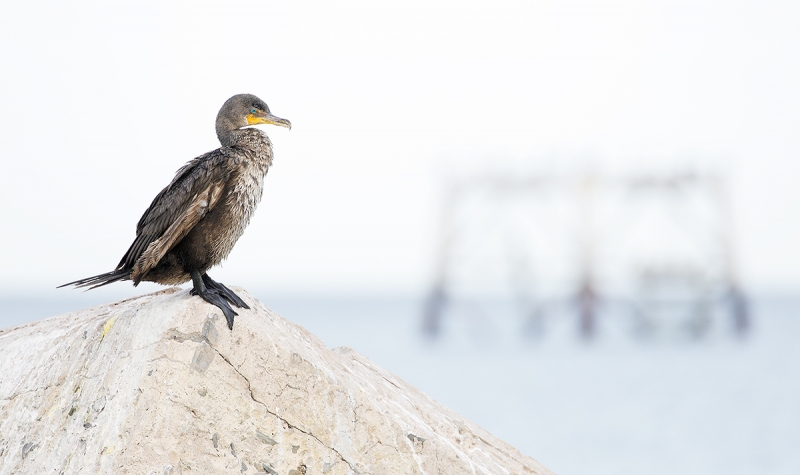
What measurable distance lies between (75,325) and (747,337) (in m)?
33.3

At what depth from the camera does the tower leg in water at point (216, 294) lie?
157 inches

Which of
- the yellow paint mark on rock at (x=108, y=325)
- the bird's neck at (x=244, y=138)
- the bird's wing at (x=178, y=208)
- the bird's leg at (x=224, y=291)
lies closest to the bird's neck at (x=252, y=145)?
the bird's neck at (x=244, y=138)

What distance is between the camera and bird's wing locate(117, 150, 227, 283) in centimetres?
407

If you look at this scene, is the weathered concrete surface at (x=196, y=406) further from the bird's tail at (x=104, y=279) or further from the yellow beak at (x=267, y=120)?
the yellow beak at (x=267, y=120)

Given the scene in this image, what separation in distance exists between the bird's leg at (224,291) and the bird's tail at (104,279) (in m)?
0.40

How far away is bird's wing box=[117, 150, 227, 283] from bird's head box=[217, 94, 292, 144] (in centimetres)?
25

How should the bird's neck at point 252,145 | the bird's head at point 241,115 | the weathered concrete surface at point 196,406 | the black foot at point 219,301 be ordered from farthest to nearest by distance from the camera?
the bird's head at point 241,115 < the bird's neck at point 252,145 < the black foot at point 219,301 < the weathered concrete surface at point 196,406

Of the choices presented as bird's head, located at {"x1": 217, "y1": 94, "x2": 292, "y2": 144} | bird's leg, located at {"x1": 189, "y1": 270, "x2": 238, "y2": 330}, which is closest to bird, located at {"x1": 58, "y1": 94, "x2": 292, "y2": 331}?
bird's leg, located at {"x1": 189, "y1": 270, "x2": 238, "y2": 330}

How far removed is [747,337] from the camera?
33.8 metres

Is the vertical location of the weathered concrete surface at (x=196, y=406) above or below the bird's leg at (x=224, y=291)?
below

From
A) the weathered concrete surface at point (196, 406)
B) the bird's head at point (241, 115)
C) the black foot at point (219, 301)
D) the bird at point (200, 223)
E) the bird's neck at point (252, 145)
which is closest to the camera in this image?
the weathered concrete surface at point (196, 406)

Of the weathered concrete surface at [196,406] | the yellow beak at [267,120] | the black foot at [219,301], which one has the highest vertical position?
the yellow beak at [267,120]

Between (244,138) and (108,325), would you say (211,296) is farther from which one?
(244,138)

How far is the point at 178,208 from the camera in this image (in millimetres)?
4125
